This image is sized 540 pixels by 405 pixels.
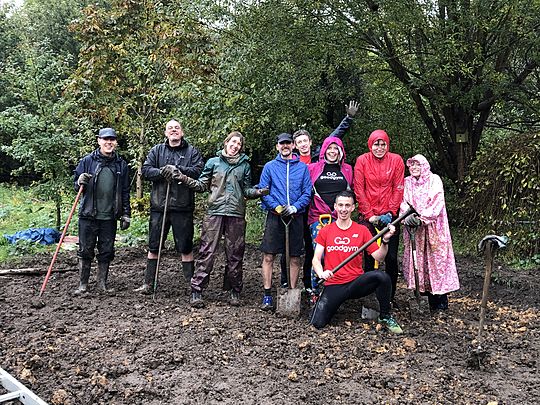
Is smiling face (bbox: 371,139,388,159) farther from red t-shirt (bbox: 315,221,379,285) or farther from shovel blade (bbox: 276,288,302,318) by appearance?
shovel blade (bbox: 276,288,302,318)

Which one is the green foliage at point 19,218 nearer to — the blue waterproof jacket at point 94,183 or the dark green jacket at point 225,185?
the blue waterproof jacket at point 94,183

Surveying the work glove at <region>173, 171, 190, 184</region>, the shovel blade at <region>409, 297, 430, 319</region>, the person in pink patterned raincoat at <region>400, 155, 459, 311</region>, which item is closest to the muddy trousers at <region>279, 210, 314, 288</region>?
the person in pink patterned raincoat at <region>400, 155, 459, 311</region>

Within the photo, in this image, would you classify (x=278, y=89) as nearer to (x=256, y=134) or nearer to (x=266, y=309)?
(x=256, y=134)

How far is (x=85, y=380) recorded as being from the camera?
3.75 meters

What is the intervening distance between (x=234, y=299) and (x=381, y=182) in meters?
1.80

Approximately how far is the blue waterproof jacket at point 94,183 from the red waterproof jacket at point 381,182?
2.43 m

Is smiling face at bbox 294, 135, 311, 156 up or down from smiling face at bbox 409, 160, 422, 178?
up

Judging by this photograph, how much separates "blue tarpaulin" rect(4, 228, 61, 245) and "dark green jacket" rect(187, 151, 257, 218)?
4124mm

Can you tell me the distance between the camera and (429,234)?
17.3 feet

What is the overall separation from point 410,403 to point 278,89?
5.07 meters

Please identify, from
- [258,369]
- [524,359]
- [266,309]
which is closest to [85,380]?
[258,369]

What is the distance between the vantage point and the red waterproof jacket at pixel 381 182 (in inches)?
206

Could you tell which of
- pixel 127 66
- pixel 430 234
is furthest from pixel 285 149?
pixel 127 66

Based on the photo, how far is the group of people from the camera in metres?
4.91
